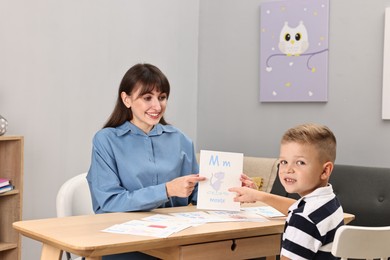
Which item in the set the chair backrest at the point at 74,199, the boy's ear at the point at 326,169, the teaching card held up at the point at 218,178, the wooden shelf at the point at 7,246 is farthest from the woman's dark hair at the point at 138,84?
the wooden shelf at the point at 7,246

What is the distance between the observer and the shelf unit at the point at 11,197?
3707 millimetres

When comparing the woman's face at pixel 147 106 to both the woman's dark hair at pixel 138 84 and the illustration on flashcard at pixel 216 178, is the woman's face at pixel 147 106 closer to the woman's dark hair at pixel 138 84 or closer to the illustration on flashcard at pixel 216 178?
the woman's dark hair at pixel 138 84

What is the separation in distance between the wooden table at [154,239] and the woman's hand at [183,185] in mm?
132

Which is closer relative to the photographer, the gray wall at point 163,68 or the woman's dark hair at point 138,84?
the woman's dark hair at point 138,84

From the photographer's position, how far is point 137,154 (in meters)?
2.82

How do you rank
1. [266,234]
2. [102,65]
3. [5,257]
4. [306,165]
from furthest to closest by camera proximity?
[102,65] < [5,257] < [266,234] < [306,165]

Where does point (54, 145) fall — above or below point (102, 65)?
below

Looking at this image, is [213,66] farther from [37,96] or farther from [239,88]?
[37,96]

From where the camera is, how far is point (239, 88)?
4949 millimetres

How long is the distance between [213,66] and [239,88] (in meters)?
0.34

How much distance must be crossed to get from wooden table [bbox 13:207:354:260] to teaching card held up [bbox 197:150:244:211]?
4.5 inches

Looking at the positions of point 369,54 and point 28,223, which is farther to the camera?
point 369,54

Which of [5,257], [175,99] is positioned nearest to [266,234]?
[5,257]

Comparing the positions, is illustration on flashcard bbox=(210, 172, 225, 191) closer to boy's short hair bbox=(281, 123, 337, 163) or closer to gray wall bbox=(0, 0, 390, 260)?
boy's short hair bbox=(281, 123, 337, 163)
